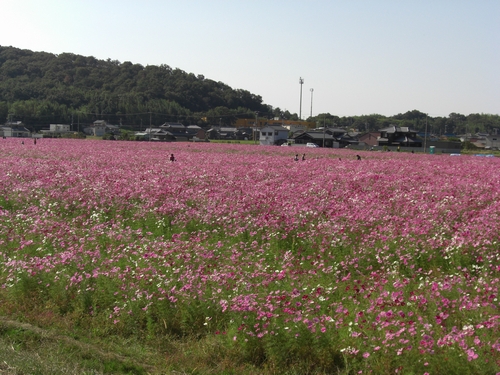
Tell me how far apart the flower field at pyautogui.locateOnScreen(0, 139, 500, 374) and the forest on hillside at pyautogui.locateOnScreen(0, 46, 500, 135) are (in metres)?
94.0

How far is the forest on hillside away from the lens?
368ft

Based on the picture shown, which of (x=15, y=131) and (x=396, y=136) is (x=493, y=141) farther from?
(x=15, y=131)

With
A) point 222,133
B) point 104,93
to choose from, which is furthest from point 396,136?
point 104,93

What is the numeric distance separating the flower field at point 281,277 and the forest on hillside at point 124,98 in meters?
94.0

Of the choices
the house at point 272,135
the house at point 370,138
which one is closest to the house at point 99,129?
the house at point 272,135

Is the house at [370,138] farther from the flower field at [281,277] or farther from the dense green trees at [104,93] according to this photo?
the flower field at [281,277]

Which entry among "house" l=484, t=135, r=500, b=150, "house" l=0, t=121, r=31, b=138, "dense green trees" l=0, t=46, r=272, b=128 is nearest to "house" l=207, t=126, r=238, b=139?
"dense green trees" l=0, t=46, r=272, b=128

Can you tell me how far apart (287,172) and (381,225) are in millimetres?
11861

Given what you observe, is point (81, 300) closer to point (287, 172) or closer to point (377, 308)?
point (377, 308)

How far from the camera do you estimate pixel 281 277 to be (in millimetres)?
6535

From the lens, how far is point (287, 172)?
21.4 m

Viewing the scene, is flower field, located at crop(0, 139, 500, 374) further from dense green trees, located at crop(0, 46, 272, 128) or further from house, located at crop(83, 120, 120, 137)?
dense green trees, located at crop(0, 46, 272, 128)

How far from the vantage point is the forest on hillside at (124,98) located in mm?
112062

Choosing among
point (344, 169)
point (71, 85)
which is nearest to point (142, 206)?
point (344, 169)
